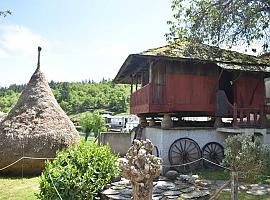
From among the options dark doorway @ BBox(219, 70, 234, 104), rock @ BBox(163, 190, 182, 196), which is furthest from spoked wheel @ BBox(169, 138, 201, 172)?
dark doorway @ BBox(219, 70, 234, 104)

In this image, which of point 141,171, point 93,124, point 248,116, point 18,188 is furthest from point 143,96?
point 93,124

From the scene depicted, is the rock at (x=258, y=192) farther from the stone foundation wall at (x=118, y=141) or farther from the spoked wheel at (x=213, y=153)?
the stone foundation wall at (x=118, y=141)

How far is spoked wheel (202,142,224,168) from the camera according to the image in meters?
12.8

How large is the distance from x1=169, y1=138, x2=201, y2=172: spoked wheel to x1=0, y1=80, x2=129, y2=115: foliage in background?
54.6 meters

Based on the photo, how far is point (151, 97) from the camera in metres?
12.9

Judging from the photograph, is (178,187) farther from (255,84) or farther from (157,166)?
(255,84)

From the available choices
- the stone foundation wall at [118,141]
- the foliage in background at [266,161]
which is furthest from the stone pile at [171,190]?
the stone foundation wall at [118,141]

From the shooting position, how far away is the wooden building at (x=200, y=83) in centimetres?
1278

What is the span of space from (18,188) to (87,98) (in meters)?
65.2

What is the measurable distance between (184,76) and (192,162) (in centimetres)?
371

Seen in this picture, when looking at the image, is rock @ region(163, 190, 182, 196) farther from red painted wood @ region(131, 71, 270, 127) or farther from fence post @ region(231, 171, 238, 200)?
red painted wood @ region(131, 71, 270, 127)

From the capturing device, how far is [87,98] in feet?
251

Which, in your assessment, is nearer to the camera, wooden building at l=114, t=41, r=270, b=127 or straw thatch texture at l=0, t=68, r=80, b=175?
wooden building at l=114, t=41, r=270, b=127

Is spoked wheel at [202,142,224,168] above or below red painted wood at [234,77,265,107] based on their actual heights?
below
